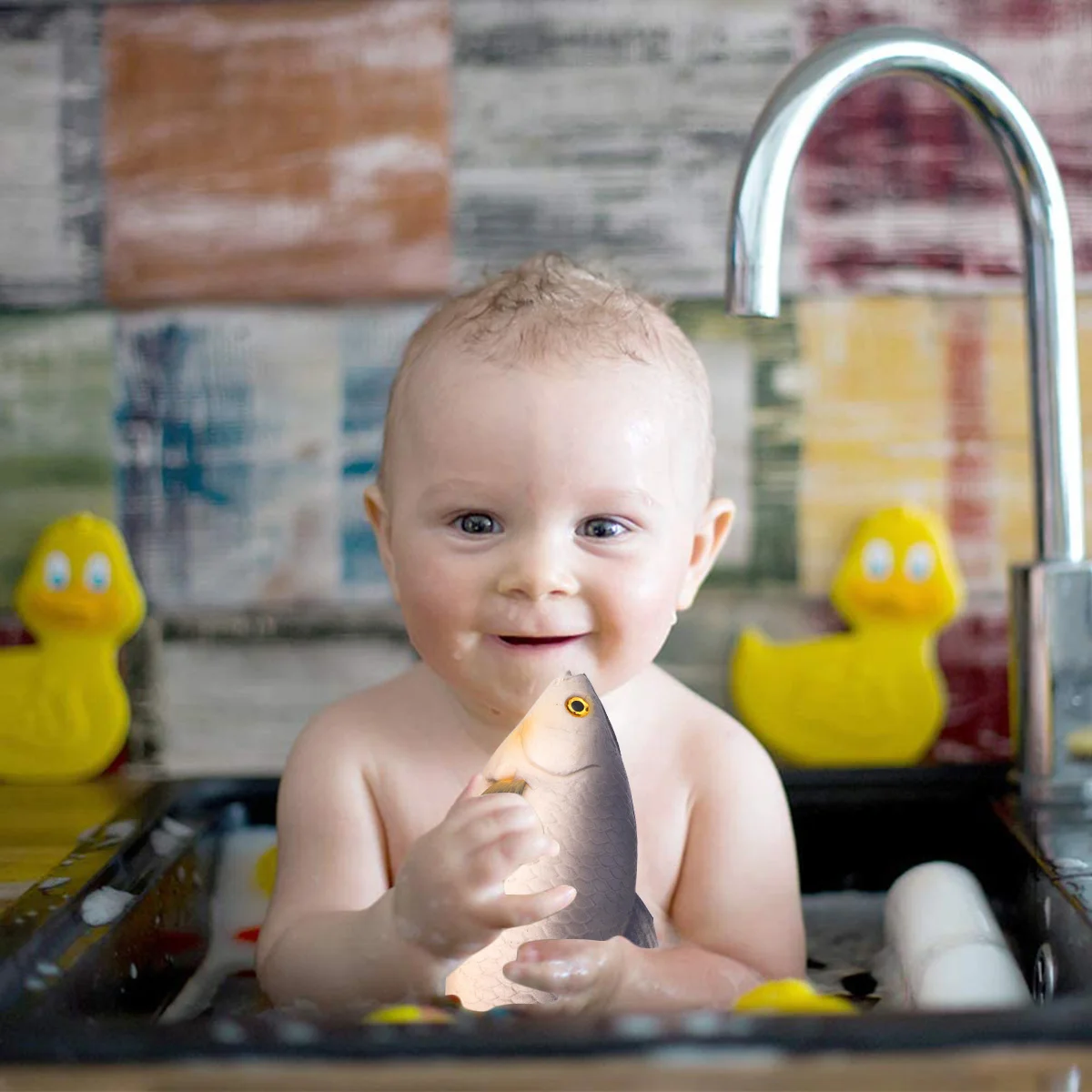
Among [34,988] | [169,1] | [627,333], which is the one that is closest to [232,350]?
[169,1]

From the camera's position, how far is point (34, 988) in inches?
27.8

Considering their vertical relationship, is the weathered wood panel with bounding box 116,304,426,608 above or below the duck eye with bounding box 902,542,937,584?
above

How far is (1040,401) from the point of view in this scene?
→ 1.07 metres

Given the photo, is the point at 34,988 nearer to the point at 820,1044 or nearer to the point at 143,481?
the point at 820,1044

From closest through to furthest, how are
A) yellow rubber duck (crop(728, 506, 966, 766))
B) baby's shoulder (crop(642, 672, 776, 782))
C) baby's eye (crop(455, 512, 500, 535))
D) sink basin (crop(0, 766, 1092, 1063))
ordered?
sink basin (crop(0, 766, 1092, 1063)) < baby's eye (crop(455, 512, 500, 535)) < baby's shoulder (crop(642, 672, 776, 782)) < yellow rubber duck (crop(728, 506, 966, 766))

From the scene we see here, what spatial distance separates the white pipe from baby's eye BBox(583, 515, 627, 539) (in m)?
0.33

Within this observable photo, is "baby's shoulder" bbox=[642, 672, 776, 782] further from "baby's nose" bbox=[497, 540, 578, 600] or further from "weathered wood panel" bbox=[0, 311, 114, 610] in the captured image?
"weathered wood panel" bbox=[0, 311, 114, 610]

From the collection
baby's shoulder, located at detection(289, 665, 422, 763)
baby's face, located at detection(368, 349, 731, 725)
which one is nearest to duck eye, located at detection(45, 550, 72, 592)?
baby's shoulder, located at detection(289, 665, 422, 763)

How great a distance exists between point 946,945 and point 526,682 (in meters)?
0.31

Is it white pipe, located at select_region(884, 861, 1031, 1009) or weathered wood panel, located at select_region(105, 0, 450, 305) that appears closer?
white pipe, located at select_region(884, 861, 1031, 1009)

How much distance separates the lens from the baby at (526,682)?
792 millimetres

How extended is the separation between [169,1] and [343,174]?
226mm

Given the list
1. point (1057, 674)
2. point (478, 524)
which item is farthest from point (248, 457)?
point (1057, 674)

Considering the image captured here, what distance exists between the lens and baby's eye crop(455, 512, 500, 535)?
0.87m
